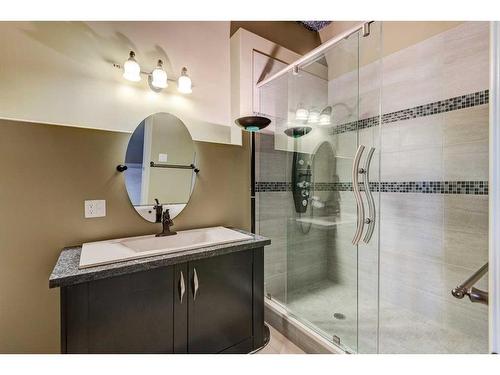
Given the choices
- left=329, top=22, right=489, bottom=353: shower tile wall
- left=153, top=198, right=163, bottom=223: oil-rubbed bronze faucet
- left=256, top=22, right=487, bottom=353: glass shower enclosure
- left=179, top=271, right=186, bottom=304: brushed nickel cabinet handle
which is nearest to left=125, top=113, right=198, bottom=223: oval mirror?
left=153, top=198, right=163, bottom=223: oil-rubbed bronze faucet

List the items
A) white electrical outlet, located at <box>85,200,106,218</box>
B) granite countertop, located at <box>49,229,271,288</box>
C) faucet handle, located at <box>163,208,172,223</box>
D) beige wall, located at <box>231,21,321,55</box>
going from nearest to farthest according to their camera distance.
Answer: granite countertop, located at <box>49,229,271,288</box>
white electrical outlet, located at <box>85,200,106,218</box>
faucet handle, located at <box>163,208,172,223</box>
beige wall, located at <box>231,21,321,55</box>

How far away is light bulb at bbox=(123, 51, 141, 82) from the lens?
1554 mm

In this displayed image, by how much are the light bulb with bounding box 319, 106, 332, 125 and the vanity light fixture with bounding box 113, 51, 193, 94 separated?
3.89 ft

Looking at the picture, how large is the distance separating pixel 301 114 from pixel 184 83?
112 cm

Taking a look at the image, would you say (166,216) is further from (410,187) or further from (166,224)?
(410,187)

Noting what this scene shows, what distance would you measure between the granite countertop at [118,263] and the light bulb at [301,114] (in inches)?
53.3

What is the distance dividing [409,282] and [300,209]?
1063mm

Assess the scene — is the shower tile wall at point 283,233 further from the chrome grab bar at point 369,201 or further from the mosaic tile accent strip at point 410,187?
the chrome grab bar at point 369,201

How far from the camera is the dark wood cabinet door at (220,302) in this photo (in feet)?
4.38

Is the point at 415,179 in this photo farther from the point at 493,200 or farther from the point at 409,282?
the point at 493,200

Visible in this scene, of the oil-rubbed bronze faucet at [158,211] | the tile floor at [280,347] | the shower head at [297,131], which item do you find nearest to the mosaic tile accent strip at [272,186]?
the shower head at [297,131]

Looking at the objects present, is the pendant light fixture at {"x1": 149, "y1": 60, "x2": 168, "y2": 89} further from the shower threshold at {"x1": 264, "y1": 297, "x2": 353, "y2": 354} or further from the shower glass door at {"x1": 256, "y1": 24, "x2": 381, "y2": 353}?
the shower threshold at {"x1": 264, "y1": 297, "x2": 353, "y2": 354}
